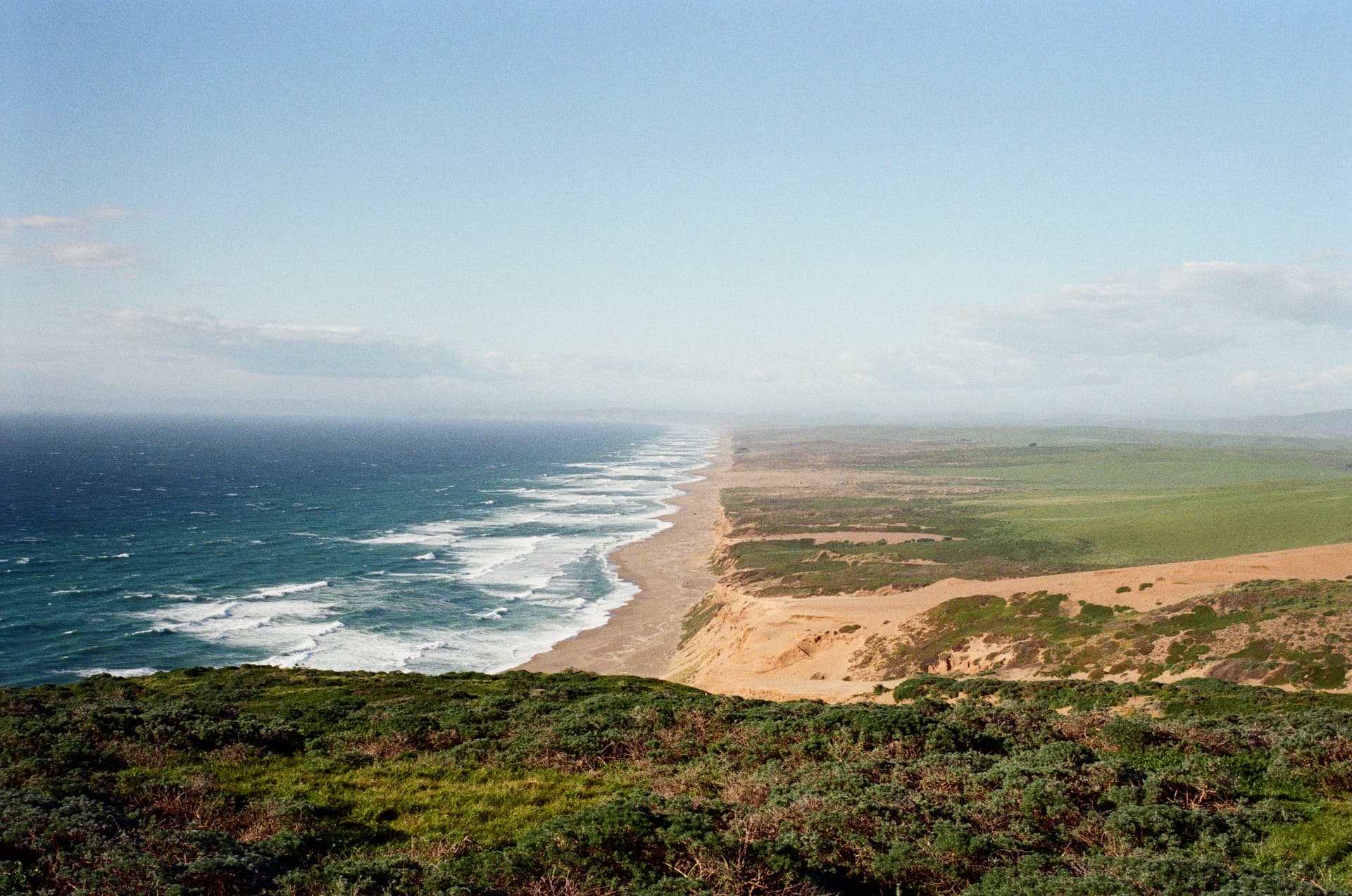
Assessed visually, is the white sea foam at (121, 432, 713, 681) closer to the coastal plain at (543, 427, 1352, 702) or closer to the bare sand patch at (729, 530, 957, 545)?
the coastal plain at (543, 427, 1352, 702)

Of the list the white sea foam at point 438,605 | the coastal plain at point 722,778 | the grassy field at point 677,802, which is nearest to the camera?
the grassy field at point 677,802

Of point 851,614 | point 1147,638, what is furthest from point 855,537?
point 1147,638

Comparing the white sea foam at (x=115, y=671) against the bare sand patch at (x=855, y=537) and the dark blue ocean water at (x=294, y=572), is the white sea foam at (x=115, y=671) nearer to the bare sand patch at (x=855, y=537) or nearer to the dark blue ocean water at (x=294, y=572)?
the dark blue ocean water at (x=294, y=572)

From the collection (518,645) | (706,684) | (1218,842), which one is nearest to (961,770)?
(1218,842)

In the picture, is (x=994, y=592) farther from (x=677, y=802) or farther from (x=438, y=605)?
(x=438, y=605)

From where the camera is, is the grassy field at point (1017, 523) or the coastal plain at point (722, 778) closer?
the coastal plain at point (722, 778)

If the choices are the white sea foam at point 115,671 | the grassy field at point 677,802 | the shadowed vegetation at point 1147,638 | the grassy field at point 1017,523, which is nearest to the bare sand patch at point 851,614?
the shadowed vegetation at point 1147,638
